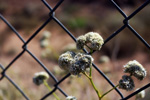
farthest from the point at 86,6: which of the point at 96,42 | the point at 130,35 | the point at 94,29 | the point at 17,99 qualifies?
the point at 96,42

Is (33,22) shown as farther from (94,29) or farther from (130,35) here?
(130,35)

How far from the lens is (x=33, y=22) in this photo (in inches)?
253

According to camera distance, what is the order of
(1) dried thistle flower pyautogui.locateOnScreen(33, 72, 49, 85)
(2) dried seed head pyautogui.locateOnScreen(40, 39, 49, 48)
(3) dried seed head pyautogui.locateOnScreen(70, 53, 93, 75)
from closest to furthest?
1. (3) dried seed head pyautogui.locateOnScreen(70, 53, 93, 75)
2. (1) dried thistle flower pyautogui.locateOnScreen(33, 72, 49, 85)
3. (2) dried seed head pyautogui.locateOnScreen(40, 39, 49, 48)

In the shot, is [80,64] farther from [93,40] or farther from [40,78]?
[40,78]

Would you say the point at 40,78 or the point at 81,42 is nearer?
the point at 81,42

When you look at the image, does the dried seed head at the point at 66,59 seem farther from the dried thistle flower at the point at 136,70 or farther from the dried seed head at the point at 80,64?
the dried thistle flower at the point at 136,70

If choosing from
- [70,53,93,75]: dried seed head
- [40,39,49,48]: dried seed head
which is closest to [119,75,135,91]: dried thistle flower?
[70,53,93,75]: dried seed head

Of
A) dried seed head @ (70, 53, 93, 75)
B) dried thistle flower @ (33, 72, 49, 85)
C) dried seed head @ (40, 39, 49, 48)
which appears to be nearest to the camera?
dried seed head @ (70, 53, 93, 75)

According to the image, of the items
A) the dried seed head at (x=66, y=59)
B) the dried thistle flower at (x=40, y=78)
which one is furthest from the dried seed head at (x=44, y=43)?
the dried seed head at (x=66, y=59)

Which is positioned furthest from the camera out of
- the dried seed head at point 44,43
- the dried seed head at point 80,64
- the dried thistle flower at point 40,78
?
the dried seed head at point 44,43

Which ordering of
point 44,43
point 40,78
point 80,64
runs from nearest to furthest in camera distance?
1. point 80,64
2. point 40,78
3. point 44,43

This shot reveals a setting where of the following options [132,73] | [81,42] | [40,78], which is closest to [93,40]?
[81,42]

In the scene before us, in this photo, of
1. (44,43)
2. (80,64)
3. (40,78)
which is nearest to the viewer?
(80,64)

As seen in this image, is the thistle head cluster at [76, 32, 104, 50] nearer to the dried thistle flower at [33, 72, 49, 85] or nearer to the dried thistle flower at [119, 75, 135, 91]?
the dried thistle flower at [119, 75, 135, 91]
